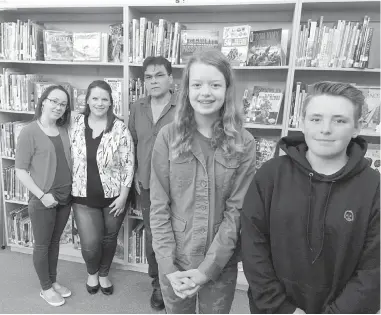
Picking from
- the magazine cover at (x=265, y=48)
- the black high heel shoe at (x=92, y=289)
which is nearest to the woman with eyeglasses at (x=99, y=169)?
the black high heel shoe at (x=92, y=289)

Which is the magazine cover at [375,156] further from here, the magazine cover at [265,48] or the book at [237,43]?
the book at [237,43]

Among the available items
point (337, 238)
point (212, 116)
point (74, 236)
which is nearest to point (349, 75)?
point (212, 116)

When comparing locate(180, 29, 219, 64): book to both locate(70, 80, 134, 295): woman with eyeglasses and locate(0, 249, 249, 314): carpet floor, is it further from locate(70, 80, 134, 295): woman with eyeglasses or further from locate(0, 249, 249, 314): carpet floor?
locate(0, 249, 249, 314): carpet floor

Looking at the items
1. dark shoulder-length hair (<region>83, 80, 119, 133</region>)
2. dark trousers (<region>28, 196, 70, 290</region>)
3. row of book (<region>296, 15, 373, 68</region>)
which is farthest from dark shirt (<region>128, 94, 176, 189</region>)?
row of book (<region>296, 15, 373, 68</region>)

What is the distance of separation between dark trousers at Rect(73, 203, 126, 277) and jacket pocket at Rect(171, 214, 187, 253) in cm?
92

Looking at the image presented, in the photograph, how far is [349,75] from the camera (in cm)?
223

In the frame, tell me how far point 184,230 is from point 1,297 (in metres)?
1.69

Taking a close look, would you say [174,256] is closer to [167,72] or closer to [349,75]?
[167,72]

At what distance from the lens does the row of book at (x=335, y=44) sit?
1.93 meters

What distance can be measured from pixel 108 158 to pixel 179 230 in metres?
0.89

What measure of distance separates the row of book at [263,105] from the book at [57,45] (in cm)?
146

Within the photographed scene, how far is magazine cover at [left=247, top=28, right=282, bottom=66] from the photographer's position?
83.6 inches

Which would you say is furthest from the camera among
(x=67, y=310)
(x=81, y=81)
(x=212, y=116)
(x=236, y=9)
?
(x=81, y=81)

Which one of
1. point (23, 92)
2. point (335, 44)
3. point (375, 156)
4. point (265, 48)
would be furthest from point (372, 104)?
point (23, 92)
